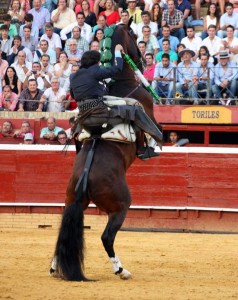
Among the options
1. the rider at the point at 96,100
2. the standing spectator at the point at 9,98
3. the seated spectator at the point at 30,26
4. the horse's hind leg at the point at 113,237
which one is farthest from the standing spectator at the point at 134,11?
the horse's hind leg at the point at 113,237

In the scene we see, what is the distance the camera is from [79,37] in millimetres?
18344

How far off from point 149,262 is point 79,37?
284 inches

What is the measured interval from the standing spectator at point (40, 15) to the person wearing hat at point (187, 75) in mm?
3446

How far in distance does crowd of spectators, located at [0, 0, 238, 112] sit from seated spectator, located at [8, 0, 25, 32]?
2 cm

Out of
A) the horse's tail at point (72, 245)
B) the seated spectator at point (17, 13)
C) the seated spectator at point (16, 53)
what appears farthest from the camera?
the seated spectator at point (17, 13)

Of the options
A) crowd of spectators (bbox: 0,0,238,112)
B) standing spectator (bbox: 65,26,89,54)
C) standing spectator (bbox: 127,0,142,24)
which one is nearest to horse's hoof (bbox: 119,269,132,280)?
crowd of spectators (bbox: 0,0,238,112)

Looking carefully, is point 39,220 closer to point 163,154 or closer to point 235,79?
point 163,154

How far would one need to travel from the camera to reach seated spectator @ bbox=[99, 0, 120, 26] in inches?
742

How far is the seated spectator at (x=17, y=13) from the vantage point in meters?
19.6

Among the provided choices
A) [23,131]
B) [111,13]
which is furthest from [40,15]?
[23,131]

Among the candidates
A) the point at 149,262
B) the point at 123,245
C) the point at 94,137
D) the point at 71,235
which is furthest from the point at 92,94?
the point at 123,245

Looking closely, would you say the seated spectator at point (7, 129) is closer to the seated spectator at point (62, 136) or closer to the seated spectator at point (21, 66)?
the seated spectator at point (62, 136)

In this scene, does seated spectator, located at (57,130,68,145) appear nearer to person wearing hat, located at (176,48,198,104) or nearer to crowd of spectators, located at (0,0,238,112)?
crowd of spectators, located at (0,0,238,112)

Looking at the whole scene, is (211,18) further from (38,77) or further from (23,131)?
(23,131)
